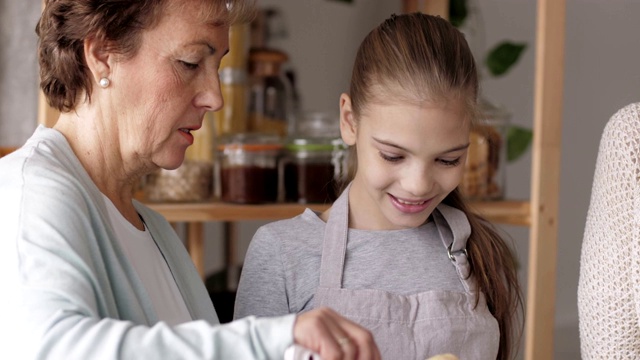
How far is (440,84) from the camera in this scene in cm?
130

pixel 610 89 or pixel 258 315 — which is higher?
pixel 610 89

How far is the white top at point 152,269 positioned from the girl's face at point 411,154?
12.7 inches

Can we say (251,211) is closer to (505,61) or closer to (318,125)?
(318,125)

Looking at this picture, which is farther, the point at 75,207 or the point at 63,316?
the point at 75,207

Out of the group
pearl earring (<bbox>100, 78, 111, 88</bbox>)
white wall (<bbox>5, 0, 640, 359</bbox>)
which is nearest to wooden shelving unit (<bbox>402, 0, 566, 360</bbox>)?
pearl earring (<bbox>100, 78, 111, 88</bbox>)

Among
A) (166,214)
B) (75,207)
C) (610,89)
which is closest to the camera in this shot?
(75,207)

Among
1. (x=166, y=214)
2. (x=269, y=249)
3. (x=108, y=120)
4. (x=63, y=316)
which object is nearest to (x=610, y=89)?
(x=166, y=214)

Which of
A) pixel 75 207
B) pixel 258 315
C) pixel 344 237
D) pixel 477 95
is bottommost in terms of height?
pixel 258 315

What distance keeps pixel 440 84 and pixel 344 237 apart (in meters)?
0.27

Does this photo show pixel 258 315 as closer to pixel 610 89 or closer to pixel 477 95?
pixel 477 95

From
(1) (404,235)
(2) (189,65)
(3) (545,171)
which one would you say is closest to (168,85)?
(2) (189,65)

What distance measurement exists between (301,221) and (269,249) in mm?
80

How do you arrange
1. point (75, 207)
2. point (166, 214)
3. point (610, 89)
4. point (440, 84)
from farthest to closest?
point (610, 89), point (166, 214), point (440, 84), point (75, 207)

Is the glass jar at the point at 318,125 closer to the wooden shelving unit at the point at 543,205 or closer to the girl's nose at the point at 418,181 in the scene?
the wooden shelving unit at the point at 543,205
